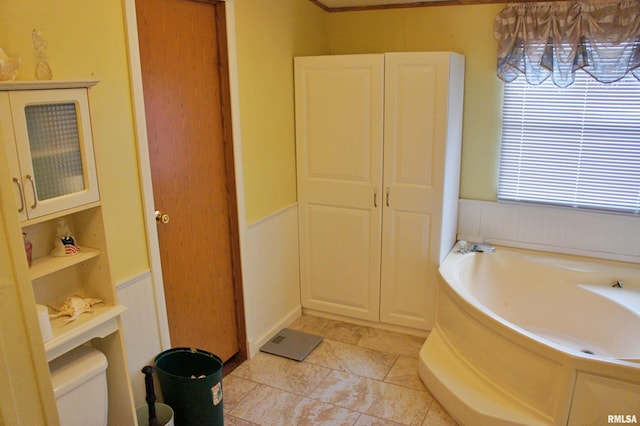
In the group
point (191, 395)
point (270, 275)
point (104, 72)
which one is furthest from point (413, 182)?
point (104, 72)

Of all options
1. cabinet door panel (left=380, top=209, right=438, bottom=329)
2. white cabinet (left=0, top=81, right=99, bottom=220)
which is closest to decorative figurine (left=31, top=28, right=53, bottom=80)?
white cabinet (left=0, top=81, right=99, bottom=220)

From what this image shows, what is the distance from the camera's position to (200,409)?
235 centimetres

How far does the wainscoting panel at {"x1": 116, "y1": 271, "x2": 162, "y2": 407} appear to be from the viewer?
2.29m

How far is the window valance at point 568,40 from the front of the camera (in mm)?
2893

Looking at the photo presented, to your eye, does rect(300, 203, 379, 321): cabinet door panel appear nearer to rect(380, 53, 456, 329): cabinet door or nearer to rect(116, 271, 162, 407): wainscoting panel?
rect(380, 53, 456, 329): cabinet door

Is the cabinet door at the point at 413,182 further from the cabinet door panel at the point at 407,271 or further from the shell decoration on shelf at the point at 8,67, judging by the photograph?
the shell decoration on shelf at the point at 8,67

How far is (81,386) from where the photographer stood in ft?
6.02

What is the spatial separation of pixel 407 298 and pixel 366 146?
103 centimetres

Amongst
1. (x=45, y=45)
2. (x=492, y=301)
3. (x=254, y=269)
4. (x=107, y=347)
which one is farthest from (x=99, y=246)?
(x=492, y=301)

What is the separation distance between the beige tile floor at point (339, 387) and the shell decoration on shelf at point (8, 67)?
Answer: 1.85 m

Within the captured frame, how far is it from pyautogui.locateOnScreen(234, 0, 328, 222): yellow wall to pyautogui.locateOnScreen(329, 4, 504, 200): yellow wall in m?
0.41

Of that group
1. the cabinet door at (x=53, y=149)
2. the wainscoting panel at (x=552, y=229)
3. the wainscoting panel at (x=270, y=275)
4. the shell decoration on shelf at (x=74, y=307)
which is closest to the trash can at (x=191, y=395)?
the shell decoration on shelf at (x=74, y=307)

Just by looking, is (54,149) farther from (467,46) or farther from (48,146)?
(467,46)

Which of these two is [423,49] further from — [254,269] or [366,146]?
[254,269]
